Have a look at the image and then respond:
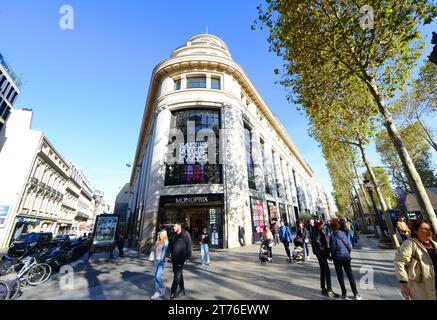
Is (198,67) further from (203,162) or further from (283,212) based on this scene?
(283,212)

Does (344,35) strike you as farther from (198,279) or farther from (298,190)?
(298,190)

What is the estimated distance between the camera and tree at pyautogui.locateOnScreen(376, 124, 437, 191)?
20438 millimetres

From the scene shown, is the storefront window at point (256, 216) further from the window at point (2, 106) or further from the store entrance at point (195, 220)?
the window at point (2, 106)

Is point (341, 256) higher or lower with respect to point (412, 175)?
lower

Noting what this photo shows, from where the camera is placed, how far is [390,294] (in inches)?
169

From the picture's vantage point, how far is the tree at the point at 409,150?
2044 cm

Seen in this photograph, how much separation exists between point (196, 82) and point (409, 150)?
27.4 meters

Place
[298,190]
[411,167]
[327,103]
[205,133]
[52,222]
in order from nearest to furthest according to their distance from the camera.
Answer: [411,167], [327,103], [205,133], [52,222], [298,190]

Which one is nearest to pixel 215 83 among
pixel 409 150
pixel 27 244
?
pixel 27 244

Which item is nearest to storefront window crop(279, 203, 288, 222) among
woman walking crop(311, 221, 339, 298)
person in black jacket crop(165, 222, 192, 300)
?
woman walking crop(311, 221, 339, 298)

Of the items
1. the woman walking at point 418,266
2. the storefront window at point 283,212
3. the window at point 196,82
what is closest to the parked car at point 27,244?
the window at point 196,82

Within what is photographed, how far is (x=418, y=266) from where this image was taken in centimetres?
275
